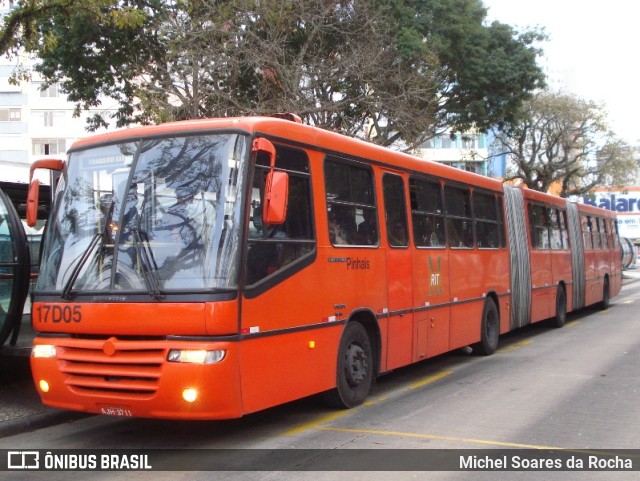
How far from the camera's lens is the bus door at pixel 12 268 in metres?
8.34

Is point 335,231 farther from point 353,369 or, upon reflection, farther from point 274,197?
point 274,197

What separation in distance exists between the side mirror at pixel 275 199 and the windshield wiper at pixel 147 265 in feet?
3.50

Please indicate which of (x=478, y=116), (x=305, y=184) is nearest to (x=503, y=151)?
(x=478, y=116)

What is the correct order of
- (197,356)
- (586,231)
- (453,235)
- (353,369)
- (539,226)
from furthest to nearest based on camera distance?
(586,231) < (539,226) < (453,235) < (353,369) < (197,356)

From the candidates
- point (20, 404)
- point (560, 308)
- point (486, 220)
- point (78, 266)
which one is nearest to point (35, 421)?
point (20, 404)

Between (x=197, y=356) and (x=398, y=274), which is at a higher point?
(x=398, y=274)

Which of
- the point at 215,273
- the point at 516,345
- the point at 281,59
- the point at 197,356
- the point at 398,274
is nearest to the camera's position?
the point at 197,356

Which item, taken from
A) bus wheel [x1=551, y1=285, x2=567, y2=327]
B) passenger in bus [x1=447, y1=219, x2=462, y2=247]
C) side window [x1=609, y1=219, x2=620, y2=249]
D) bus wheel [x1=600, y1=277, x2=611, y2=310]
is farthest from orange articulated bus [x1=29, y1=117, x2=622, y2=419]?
side window [x1=609, y1=219, x2=620, y2=249]

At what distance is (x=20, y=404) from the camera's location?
27.1ft

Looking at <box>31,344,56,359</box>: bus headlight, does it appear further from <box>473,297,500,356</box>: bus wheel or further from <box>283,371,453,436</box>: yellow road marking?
<box>473,297,500,356</box>: bus wheel

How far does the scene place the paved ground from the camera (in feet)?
24.7

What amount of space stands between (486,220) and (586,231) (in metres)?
8.17

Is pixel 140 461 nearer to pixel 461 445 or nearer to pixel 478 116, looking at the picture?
pixel 461 445

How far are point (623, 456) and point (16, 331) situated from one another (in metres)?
6.74
